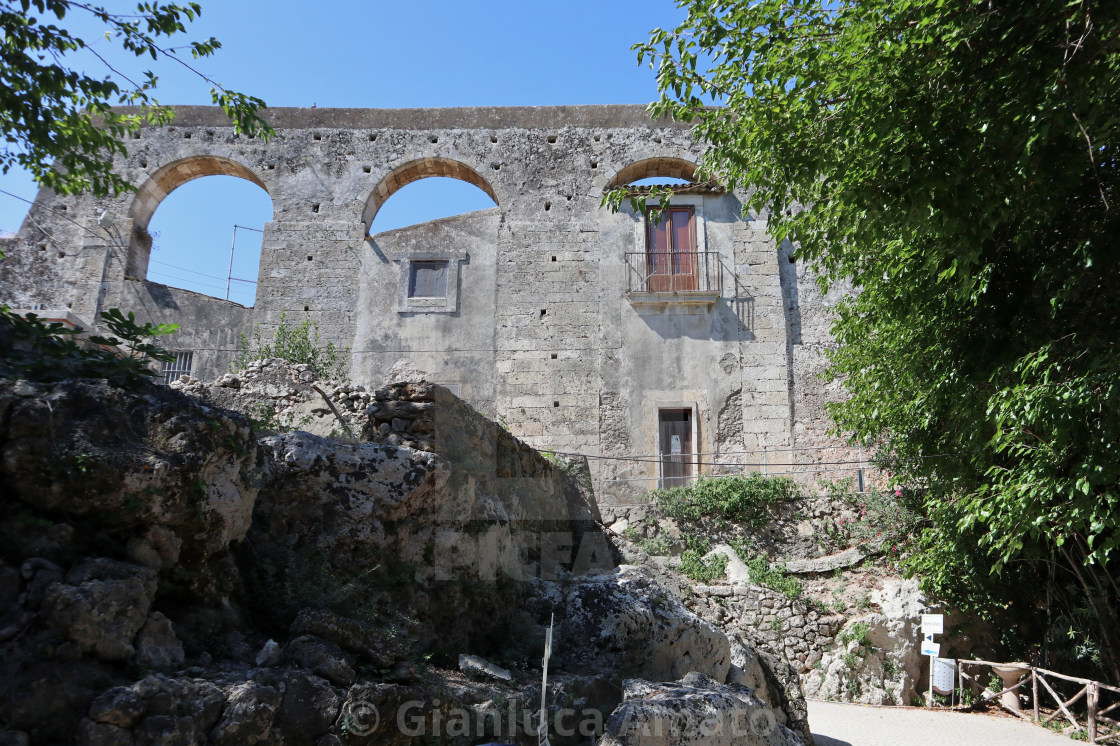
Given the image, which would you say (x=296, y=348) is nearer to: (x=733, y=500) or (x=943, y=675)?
(x=733, y=500)

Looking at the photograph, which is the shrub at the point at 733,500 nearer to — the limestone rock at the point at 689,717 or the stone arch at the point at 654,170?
the stone arch at the point at 654,170

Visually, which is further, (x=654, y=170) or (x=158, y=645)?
(x=654, y=170)

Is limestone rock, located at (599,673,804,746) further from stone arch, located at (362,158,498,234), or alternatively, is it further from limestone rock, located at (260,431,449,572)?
stone arch, located at (362,158,498,234)

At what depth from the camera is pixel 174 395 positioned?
408 cm

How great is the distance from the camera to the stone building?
15.7m

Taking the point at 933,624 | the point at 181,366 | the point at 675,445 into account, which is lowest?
the point at 933,624

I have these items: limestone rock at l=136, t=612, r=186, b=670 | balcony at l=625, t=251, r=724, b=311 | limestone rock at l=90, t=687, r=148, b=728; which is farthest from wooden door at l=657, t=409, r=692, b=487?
limestone rock at l=90, t=687, r=148, b=728

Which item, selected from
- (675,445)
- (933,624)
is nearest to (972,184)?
(933,624)

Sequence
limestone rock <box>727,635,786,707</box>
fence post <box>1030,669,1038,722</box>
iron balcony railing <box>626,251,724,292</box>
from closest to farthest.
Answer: limestone rock <box>727,635,786,707</box>
fence post <box>1030,669,1038,722</box>
iron balcony railing <box>626,251,724,292</box>

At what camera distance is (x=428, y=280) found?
649 inches

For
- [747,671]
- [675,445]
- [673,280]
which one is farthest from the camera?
[673,280]

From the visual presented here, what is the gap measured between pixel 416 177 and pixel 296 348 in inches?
196

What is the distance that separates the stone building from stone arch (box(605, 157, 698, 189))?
0.17 ft

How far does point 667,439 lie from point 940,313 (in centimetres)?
872
